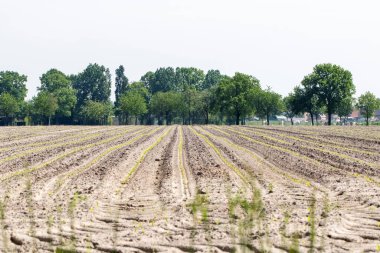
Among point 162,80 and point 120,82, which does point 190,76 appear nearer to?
point 162,80

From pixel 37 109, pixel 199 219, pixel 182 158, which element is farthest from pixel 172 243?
pixel 37 109

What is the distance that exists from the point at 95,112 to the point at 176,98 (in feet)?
71.4

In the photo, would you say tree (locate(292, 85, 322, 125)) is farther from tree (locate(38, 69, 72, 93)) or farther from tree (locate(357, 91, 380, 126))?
tree (locate(38, 69, 72, 93))

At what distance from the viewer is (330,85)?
8781 cm

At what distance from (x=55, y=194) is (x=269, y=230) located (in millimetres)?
6385

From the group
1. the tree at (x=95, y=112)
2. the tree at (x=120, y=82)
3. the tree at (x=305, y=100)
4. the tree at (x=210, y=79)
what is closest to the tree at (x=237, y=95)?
the tree at (x=305, y=100)

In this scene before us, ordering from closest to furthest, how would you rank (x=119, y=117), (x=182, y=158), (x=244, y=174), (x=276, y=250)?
1. (x=276, y=250)
2. (x=244, y=174)
3. (x=182, y=158)
4. (x=119, y=117)

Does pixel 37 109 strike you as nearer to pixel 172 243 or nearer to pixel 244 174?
pixel 244 174

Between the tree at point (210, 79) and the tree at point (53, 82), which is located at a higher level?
the tree at point (210, 79)

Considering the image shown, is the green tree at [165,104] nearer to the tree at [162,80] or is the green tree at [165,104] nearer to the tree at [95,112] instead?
the tree at [95,112]

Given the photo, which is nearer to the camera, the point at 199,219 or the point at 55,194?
the point at 199,219

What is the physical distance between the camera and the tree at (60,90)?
120325 millimetres

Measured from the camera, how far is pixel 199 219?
859 cm

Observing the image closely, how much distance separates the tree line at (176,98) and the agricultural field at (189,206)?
2886 inches
